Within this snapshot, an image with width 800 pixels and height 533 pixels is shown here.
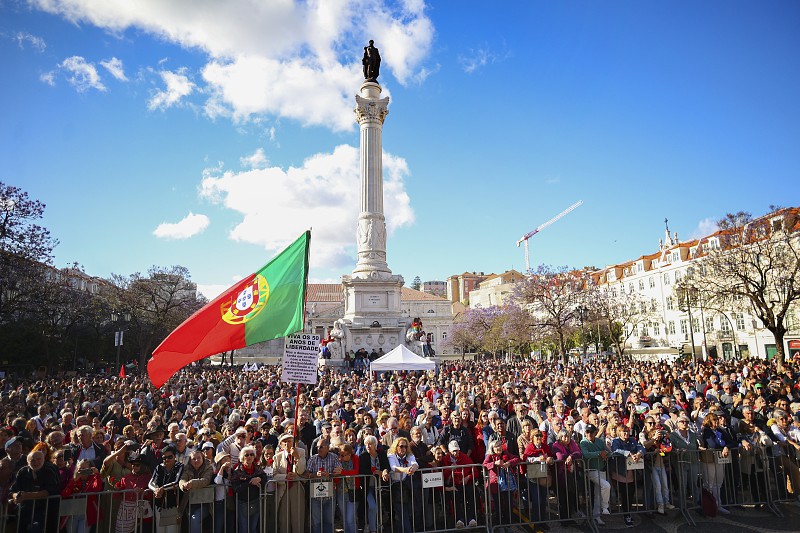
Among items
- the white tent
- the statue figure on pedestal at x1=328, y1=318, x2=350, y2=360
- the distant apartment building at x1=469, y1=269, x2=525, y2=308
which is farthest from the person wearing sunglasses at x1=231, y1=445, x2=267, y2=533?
the distant apartment building at x1=469, y1=269, x2=525, y2=308

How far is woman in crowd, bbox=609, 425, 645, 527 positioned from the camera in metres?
8.14

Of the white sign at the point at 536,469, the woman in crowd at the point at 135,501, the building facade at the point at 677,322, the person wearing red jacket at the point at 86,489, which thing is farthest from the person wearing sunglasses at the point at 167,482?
the building facade at the point at 677,322

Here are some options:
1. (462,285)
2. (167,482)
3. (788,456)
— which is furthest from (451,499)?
(462,285)

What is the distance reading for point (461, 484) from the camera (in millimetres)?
8047

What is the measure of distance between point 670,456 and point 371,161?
2905 cm

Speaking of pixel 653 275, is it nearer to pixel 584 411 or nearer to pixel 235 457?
pixel 584 411

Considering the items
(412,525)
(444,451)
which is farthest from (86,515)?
(444,451)

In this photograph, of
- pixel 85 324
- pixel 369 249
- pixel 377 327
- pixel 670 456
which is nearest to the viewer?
pixel 670 456

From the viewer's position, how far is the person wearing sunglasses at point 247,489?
266 inches

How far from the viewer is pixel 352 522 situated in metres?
7.17

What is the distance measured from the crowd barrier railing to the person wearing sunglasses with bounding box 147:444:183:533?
4cm

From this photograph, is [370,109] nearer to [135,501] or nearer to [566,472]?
[566,472]

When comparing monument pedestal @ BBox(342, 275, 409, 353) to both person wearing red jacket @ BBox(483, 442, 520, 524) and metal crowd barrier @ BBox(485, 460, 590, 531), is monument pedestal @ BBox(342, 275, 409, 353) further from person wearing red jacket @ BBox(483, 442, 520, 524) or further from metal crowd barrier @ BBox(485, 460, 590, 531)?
person wearing red jacket @ BBox(483, 442, 520, 524)

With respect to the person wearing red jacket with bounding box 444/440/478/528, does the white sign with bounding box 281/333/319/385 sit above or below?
above
